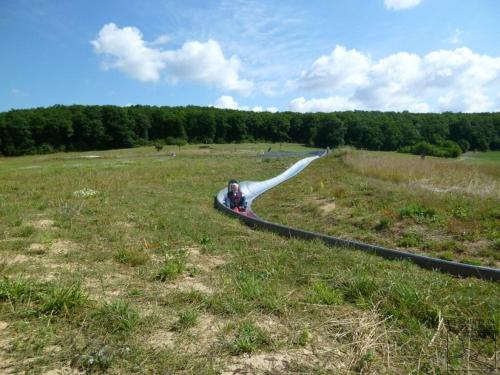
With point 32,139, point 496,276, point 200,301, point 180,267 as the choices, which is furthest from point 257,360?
point 32,139

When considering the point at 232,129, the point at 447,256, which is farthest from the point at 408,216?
the point at 232,129

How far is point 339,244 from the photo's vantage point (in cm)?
752

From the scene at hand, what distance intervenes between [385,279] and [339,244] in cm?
227

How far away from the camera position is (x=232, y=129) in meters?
116

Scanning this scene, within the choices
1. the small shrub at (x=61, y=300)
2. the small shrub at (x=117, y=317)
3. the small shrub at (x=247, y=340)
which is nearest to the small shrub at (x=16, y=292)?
the small shrub at (x=61, y=300)

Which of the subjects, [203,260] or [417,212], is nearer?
[203,260]

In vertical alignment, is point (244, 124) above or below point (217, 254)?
above

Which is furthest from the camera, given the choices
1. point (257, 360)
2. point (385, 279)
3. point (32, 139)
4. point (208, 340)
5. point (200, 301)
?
point (32, 139)

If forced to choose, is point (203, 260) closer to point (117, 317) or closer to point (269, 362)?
point (117, 317)

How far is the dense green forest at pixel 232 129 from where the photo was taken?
84062mm

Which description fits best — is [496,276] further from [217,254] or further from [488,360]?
[217,254]

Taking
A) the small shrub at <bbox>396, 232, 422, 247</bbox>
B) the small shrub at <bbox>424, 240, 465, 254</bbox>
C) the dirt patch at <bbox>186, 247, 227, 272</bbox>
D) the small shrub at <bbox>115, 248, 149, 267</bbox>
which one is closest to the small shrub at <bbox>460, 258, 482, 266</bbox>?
the small shrub at <bbox>424, 240, 465, 254</bbox>

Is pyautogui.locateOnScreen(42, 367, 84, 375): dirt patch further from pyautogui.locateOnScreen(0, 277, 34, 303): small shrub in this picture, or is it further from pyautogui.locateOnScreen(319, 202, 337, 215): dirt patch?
pyautogui.locateOnScreen(319, 202, 337, 215): dirt patch

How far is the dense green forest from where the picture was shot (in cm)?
8406
